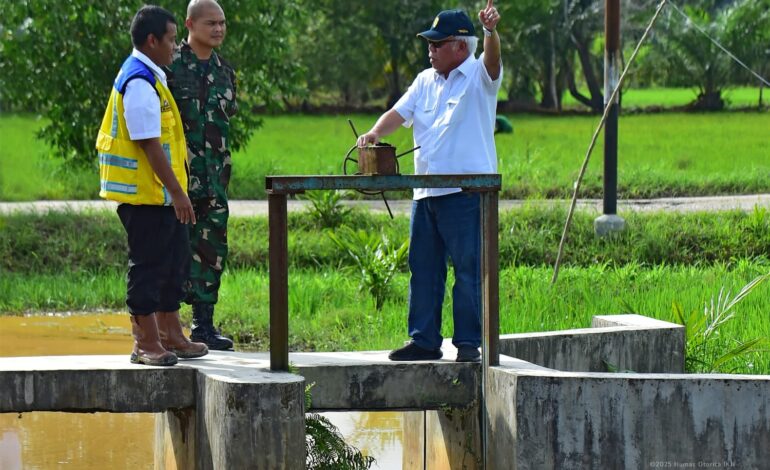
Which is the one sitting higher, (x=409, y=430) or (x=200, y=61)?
(x=200, y=61)

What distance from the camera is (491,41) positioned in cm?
633

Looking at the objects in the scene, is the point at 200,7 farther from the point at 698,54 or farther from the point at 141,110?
the point at 698,54

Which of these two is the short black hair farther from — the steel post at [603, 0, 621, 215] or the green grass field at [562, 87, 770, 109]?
the green grass field at [562, 87, 770, 109]

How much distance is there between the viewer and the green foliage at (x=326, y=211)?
13414 millimetres

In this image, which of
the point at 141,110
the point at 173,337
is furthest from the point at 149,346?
the point at 141,110

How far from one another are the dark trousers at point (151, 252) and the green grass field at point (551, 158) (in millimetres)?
9833

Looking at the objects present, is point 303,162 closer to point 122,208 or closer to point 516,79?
point 122,208

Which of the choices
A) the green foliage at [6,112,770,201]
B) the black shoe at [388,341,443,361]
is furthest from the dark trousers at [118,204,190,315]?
the green foliage at [6,112,770,201]

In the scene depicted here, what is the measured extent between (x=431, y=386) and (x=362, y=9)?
116 ft

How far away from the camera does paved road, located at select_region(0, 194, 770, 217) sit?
49.2ft

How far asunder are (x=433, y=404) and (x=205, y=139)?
1575mm

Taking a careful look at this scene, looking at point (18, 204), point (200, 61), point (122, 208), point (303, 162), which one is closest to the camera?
point (122, 208)

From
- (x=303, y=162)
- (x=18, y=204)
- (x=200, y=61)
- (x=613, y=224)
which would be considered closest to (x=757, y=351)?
(x=200, y=61)

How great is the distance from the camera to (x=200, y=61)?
679 centimetres
